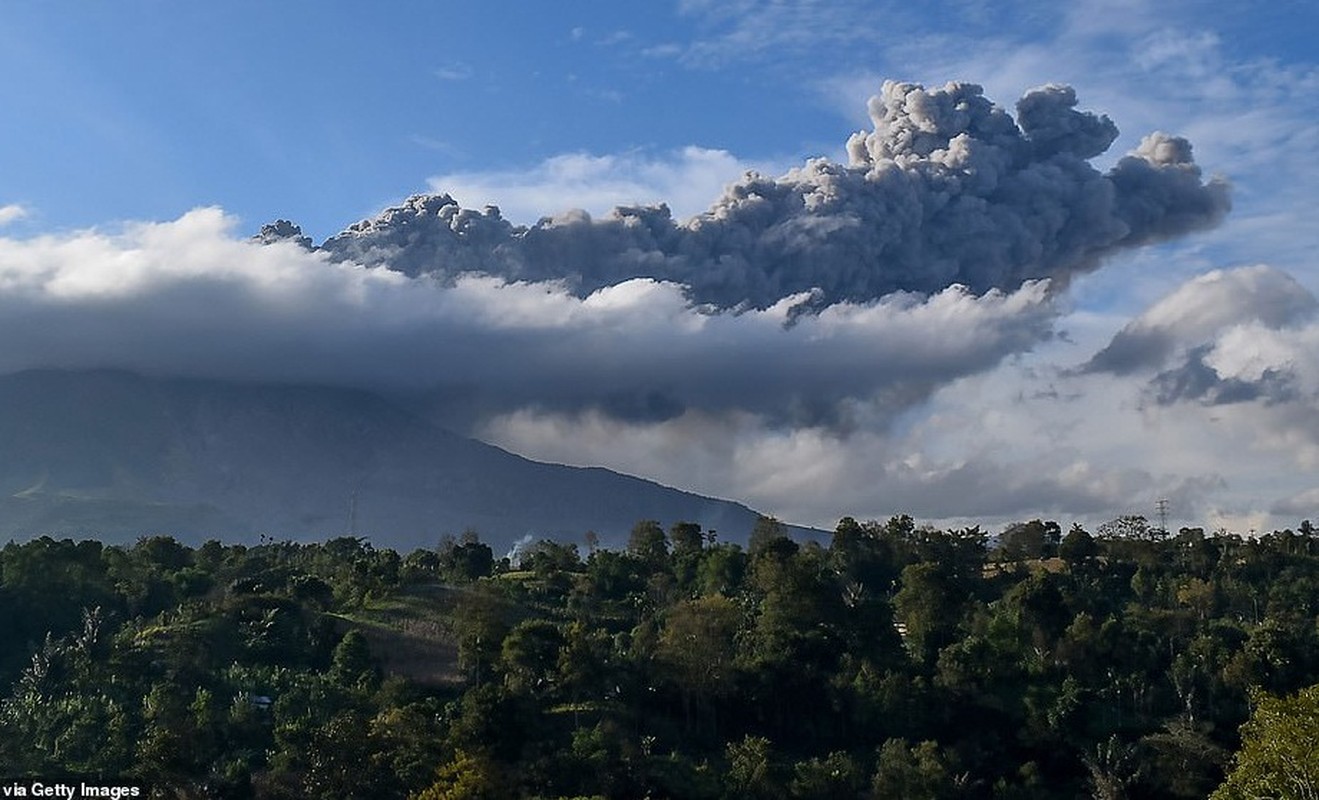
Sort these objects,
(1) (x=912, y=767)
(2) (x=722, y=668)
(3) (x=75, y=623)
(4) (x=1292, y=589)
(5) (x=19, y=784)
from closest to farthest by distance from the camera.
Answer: (5) (x=19, y=784) → (1) (x=912, y=767) → (2) (x=722, y=668) → (3) (x=75, y=623) → (4) (x=1292, y=589)

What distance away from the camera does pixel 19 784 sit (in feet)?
144

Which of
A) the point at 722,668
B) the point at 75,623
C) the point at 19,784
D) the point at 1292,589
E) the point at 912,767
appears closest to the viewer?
the point at 19,784

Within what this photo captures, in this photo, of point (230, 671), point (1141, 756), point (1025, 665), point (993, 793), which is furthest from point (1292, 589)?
point (230, 671)

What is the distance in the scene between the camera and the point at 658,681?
6147 centimetres

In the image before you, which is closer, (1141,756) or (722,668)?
(1141,756)

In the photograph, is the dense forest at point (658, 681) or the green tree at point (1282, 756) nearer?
the green tree at point (1282, 756)

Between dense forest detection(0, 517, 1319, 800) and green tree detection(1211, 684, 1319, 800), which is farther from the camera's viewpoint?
dense forest detection(0, 517, 1319, 800)

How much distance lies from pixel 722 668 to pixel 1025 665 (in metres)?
14.1

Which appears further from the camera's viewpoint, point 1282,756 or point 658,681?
point 658,681

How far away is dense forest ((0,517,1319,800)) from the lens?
4894cm

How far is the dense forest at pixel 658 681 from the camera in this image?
4894 centimetres

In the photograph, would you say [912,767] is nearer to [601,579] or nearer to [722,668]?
[722,668]

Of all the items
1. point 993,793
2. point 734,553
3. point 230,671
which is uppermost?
point 734,553

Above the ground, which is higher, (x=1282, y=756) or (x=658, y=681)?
(x=658, y=681)
